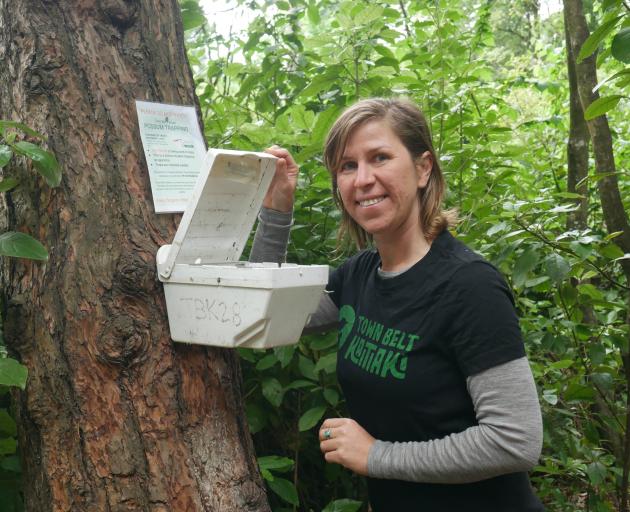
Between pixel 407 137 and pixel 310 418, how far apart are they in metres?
0.92

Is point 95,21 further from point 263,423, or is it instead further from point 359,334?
point 263,423

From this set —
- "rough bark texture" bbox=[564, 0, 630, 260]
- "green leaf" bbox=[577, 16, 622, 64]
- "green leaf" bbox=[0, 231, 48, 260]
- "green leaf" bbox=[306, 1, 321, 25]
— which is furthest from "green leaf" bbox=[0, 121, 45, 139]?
"rough bark texture" bbox=[564, 0, 630, 260]

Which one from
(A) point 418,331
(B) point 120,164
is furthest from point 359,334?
(B) point 120,164

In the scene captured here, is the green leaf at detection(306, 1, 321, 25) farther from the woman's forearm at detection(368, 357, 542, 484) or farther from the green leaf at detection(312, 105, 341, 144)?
the woman's forearm at detection(368, 357, 542, 484)

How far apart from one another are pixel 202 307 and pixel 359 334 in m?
0.49

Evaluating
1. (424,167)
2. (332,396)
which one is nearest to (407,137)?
(424,167)

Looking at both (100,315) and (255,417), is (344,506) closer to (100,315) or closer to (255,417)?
(255,417)

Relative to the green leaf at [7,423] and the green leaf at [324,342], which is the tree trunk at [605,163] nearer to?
the green leaf at [324,342]

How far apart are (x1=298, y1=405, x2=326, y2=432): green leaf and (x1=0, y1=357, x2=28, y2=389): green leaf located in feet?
3.06

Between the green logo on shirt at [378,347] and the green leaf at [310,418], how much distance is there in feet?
1.14

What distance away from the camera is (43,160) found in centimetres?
139

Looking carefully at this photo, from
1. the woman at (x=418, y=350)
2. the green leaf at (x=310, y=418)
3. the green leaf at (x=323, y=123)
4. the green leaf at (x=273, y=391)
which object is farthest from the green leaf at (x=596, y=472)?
the green leaf at (x=323, y=123)

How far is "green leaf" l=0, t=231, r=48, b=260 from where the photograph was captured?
1361mm

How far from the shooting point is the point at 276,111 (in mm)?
2844
